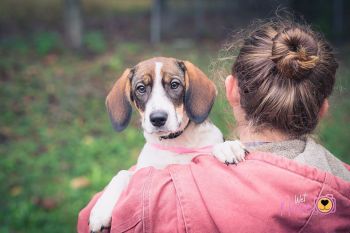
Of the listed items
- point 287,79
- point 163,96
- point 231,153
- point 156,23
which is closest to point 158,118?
point 163,96

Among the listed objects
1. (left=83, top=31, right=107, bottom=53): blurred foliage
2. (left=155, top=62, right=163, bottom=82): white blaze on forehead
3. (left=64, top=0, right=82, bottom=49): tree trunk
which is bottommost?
(left=155, top=62, right=163, bottom=82): white blaze on forehead

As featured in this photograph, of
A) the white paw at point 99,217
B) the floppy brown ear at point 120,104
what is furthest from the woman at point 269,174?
the floppy brown ear at point 120,104

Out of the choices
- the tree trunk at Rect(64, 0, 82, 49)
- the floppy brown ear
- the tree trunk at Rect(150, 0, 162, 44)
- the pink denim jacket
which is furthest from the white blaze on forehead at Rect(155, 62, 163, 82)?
the tree trunk at Rect(150, 0, 162, 44)

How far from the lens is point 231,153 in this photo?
7.01 feet

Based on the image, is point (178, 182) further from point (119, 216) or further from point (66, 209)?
point (66, 209)

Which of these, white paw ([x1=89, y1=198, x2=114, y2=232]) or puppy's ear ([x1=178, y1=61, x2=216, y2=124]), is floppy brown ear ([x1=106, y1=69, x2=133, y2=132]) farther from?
white paw ([x1=89, y1=198, x2=114, y2=232])

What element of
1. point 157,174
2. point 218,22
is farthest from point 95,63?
point 157,174

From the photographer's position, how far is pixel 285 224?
1.79m

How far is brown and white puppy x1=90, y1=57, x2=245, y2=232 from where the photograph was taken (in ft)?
10.0

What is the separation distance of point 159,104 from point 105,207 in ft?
2.86

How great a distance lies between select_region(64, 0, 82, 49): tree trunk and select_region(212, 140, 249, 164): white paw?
8235 millimetres

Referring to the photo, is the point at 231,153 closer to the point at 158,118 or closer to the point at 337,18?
the point at 158,118

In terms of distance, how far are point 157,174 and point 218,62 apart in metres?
1.11

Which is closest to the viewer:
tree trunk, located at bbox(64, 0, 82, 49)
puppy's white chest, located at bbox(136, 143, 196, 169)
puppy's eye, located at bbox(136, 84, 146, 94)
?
puppy's white chest, located at bbox(136, 143, 196, 169)
